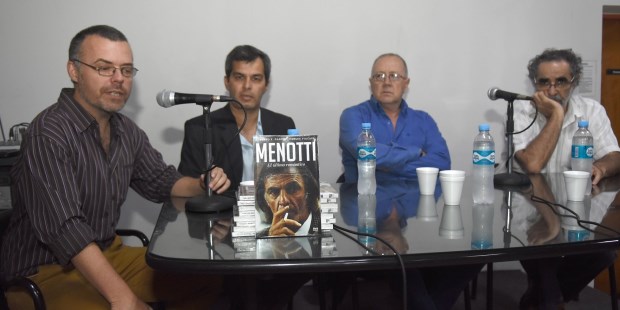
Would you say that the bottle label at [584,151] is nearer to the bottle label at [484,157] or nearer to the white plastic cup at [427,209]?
the bottle label at [484,157]

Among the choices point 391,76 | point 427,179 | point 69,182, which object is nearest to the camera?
point 69,182

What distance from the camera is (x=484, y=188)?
67.3 inches

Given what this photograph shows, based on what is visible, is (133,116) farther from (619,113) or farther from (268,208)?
(619,113)

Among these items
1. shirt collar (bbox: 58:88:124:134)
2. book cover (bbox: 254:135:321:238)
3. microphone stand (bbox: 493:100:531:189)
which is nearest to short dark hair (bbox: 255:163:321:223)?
book cover (bbox: 254:135:321:238)

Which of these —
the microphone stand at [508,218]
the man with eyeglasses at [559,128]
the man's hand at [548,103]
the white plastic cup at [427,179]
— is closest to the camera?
the microphone stand at [508,218]

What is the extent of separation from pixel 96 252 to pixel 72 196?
0.18 m

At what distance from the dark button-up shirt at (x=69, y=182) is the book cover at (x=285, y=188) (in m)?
0.57

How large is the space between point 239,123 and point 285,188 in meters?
1.41

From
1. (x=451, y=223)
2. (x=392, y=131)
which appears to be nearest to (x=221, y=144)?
(x=392, y=131)

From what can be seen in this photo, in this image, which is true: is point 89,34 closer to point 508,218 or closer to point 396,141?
point 508,218

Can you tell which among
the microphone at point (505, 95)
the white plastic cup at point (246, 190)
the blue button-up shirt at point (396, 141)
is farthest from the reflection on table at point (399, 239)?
the blue button-up shirt at point (396, 141)

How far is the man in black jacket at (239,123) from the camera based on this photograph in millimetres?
2367

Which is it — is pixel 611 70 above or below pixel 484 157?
above

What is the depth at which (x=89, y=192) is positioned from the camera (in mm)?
1709
